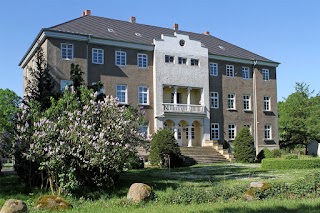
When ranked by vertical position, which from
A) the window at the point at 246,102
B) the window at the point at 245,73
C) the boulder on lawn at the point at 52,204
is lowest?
the boulder on lawn at the point at 52,204

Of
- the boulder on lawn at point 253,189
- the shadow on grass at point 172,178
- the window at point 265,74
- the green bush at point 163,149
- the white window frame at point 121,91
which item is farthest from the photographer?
the window at point 265,74

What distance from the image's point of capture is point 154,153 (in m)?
28.5

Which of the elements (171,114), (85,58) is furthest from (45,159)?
(171,114)

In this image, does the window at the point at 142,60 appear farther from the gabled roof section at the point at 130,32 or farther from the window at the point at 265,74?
the window at the point at 265,74

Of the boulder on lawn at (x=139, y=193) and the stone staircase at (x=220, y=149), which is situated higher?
the stone staircase at (x=220, y=149)

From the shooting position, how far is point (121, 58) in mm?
33594

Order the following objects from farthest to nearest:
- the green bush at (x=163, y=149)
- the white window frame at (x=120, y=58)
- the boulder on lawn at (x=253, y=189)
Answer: the white window frame at (x=120, y=58)
the green bush at (x=163, y=149)
the boulder on lawn at (x=253, y=189)

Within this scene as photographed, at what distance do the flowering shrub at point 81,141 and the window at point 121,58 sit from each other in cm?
1892

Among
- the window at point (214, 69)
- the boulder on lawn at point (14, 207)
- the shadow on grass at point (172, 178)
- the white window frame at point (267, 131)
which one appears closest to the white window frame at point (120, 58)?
the window at point (214, 69)

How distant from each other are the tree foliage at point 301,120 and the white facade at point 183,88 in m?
14.4

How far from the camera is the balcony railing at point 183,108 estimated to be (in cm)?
3472

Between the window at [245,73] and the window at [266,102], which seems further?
the window at [266,102]

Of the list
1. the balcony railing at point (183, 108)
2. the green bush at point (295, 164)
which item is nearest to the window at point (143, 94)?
the balcony railing at point (183, 108)

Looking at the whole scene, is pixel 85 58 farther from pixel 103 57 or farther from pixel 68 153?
pixel 68 153
